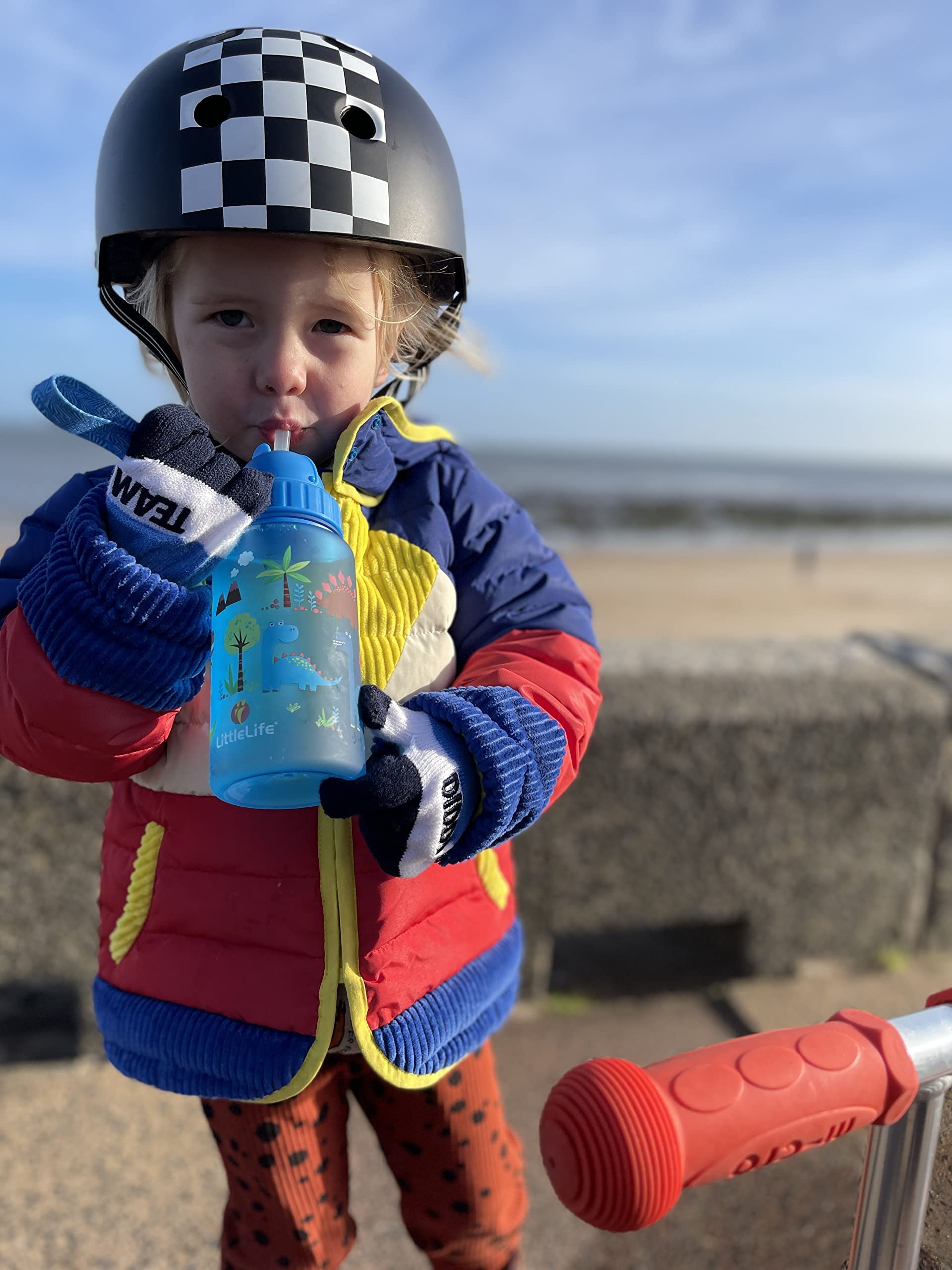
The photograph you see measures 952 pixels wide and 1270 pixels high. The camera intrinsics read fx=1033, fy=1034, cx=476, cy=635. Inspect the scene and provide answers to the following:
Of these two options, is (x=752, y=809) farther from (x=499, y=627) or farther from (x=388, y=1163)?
(x=499, y=627)

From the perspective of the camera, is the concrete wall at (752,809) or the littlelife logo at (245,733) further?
the concrete wall at (752,809)

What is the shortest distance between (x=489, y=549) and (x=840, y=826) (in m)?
2.21

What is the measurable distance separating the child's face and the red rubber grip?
108 centimetres

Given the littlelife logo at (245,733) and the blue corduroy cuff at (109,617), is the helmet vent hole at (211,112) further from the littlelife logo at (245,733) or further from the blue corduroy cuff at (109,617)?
the littlelife logo at (245,733)

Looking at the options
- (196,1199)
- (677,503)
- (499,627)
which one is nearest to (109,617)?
(499,627)

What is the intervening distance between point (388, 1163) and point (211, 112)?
76.1 inches

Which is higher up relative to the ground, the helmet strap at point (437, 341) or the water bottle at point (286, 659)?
the helmet strap at point (437, 341)

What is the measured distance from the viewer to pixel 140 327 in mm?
1915

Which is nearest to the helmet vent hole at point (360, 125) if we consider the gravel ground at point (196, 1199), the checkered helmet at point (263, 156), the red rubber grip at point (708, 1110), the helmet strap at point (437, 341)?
the checkered helmet at point (263, 156)

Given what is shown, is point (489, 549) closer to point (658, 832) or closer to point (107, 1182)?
point (658, 832)

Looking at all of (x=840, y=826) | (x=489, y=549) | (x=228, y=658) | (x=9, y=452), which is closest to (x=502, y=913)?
(x=489, y=549)

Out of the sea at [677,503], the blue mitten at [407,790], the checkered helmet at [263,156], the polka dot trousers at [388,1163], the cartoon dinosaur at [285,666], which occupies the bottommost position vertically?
the sea at [677,503]

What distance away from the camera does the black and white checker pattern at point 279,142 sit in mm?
1652

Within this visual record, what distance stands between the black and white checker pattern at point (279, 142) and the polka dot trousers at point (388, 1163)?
1.44m
